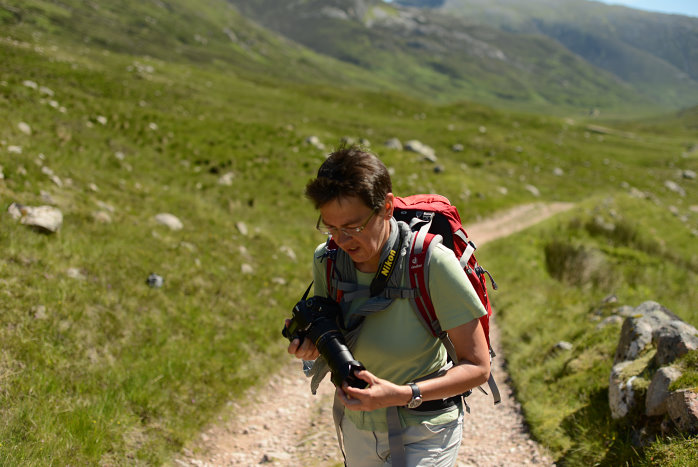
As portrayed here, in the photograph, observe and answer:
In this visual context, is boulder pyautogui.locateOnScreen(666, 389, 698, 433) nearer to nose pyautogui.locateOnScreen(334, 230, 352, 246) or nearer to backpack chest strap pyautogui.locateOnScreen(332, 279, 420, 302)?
backpack chest strap pyautogui.locateOnScreen(332, 279, 420, 302)

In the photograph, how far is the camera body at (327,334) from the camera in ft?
8.91

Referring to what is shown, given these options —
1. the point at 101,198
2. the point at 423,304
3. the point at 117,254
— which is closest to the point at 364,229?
the point at 423,304

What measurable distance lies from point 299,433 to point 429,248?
546 centimetres

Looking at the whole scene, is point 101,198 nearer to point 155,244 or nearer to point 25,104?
point 155,244

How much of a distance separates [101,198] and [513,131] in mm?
43799

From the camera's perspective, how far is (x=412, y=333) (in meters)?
2.93

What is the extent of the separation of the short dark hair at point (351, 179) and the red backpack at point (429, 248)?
39 cm

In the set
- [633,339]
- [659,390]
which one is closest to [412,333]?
[659,390]

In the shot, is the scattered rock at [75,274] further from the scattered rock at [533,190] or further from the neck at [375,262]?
the scattered rock at [533,190]

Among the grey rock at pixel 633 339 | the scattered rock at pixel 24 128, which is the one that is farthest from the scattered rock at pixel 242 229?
the grey rock at pixel 633 339

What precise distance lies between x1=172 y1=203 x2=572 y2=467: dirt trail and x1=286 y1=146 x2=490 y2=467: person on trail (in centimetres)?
365

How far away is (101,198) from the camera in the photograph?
36.3 ft

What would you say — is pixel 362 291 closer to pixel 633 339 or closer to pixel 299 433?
pixel 299 433

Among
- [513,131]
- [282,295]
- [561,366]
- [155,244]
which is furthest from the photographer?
[513,131]
